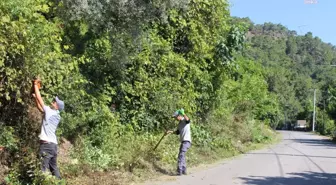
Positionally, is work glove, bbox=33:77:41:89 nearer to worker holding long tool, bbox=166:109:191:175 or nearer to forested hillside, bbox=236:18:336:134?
worker holding long tool, bbox=166:109:191:175

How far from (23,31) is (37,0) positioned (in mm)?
1982

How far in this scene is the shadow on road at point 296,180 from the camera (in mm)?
11953

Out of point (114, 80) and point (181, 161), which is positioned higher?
point (114, 80)

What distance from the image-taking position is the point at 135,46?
13992mm

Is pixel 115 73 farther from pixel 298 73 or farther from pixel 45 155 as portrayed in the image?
pixel 298 73

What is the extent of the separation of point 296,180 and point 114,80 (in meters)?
6.17

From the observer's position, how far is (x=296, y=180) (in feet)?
41.3

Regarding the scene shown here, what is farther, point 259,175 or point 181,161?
point 259,175

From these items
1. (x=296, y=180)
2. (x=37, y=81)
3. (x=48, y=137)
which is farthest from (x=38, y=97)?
(x=296, y=180)

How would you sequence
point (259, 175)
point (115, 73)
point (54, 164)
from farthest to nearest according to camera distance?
point (115, 73) < point (259, 175) < point (54, 164)

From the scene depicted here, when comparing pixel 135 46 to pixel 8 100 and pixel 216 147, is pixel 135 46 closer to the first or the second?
pixel 8 100

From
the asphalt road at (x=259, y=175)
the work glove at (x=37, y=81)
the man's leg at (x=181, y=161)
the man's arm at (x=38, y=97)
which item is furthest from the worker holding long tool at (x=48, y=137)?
the man's leg at (x=181, y=161)

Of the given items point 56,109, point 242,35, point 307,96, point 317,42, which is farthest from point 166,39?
point 317,42

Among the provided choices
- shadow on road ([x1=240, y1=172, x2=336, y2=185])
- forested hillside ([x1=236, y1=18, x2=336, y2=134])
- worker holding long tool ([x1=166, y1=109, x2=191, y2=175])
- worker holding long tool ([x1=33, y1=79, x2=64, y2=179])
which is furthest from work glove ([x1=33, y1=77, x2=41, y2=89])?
forested hillside ([x1=236, y1=18, x2=336, y2=134])
